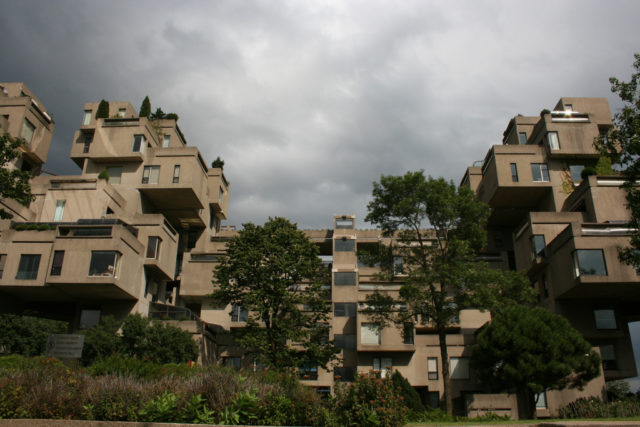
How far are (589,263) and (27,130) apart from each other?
48846mm

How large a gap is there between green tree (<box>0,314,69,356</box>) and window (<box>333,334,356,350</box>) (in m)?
22.3

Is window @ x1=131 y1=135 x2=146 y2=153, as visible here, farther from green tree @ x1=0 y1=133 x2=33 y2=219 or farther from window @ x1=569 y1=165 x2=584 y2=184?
window @ x1=569 y1=165 x2=584 y2=184

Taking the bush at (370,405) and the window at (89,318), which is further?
the window at (89,318)

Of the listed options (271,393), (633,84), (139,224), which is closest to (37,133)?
(139,224)

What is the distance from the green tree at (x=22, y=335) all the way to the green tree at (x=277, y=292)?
1119 centimetres

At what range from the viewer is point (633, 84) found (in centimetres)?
2283

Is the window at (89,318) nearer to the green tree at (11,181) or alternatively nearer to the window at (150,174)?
the green tree at (11,181)

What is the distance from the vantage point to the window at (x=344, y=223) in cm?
5209

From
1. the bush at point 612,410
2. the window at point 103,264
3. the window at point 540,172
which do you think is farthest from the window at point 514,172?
the window at point 103,264

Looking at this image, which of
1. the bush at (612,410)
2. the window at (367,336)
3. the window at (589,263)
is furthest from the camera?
the window at (367,336)

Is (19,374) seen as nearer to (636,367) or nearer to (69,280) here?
(69,280)

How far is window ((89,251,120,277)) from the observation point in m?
36.5

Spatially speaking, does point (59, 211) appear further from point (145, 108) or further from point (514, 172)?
point (514, 172)

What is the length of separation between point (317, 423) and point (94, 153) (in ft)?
141
